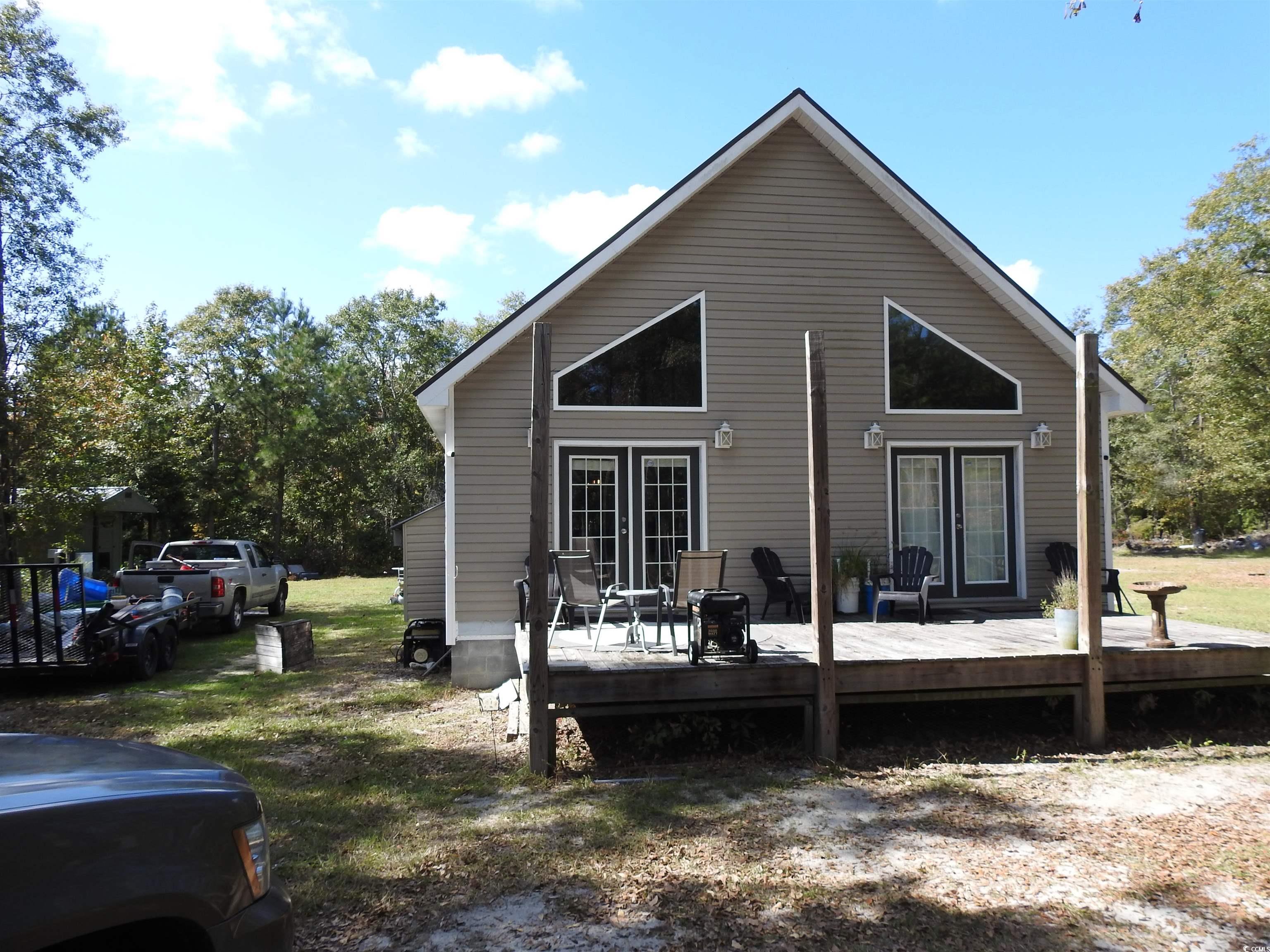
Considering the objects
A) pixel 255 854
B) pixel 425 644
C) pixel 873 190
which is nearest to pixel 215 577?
pixel 425 644

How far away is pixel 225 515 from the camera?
91.0 ft

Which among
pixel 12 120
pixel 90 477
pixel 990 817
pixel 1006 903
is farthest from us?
pixel 90 477

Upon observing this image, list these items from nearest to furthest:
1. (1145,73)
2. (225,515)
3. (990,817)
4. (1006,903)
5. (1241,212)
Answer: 1. (1006,903)
2. (990,817)
3. (1145,73)
4. (225,515)
5. (1241,212)

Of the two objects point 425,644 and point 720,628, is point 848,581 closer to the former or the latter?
point 720,628

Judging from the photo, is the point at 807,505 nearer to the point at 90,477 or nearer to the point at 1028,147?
the point at 1028,147

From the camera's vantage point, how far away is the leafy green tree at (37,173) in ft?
40.4

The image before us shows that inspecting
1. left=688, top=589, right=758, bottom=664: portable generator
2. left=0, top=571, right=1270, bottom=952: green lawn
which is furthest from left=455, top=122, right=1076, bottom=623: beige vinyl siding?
left=688, top=589, right=758, bottom=664: portable generator

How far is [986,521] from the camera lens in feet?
32.0

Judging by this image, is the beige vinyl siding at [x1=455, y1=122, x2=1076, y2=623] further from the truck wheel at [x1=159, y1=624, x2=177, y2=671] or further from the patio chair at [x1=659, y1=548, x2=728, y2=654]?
the truck wheel at [x1=159, y1=624, x2=177, y2=671]

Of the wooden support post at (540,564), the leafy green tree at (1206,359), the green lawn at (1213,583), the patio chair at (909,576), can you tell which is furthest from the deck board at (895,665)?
the leafy green tree at (1206,359)

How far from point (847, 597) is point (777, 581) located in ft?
3.16

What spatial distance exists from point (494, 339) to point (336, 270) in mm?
25654

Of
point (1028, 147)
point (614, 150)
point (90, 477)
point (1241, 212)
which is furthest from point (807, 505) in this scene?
point (1241, 212)

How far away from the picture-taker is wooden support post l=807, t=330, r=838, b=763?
19.2ft
